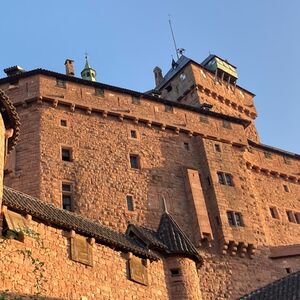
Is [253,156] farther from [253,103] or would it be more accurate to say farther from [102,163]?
[253,103]

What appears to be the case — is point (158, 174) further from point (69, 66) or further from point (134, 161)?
point (69, 66)

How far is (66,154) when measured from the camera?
89.7ft

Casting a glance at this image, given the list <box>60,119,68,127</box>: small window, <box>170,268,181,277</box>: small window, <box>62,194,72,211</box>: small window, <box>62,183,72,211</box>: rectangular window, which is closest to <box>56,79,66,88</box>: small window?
<box>60,119,68,127</box>: small window

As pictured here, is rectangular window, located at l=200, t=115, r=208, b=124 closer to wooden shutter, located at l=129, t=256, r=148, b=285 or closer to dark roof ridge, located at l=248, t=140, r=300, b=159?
dark roof ridge, located at l=248, t=140, r=300, b=159

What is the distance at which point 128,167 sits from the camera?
92.5 ft

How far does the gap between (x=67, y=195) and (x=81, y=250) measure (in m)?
11.0

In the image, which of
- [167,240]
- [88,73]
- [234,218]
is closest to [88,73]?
[88,73]

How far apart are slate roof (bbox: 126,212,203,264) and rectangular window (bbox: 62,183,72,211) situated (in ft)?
23.9

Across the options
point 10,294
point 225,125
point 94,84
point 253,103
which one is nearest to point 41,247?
point 10,294

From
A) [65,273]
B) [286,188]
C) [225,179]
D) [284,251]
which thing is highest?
[286,188]

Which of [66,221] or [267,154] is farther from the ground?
[267,154]

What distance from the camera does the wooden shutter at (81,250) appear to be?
14.9 m

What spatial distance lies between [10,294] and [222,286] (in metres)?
15.6

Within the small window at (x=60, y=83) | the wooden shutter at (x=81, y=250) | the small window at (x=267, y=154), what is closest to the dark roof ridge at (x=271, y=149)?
the small window at (x=267, y=154)
